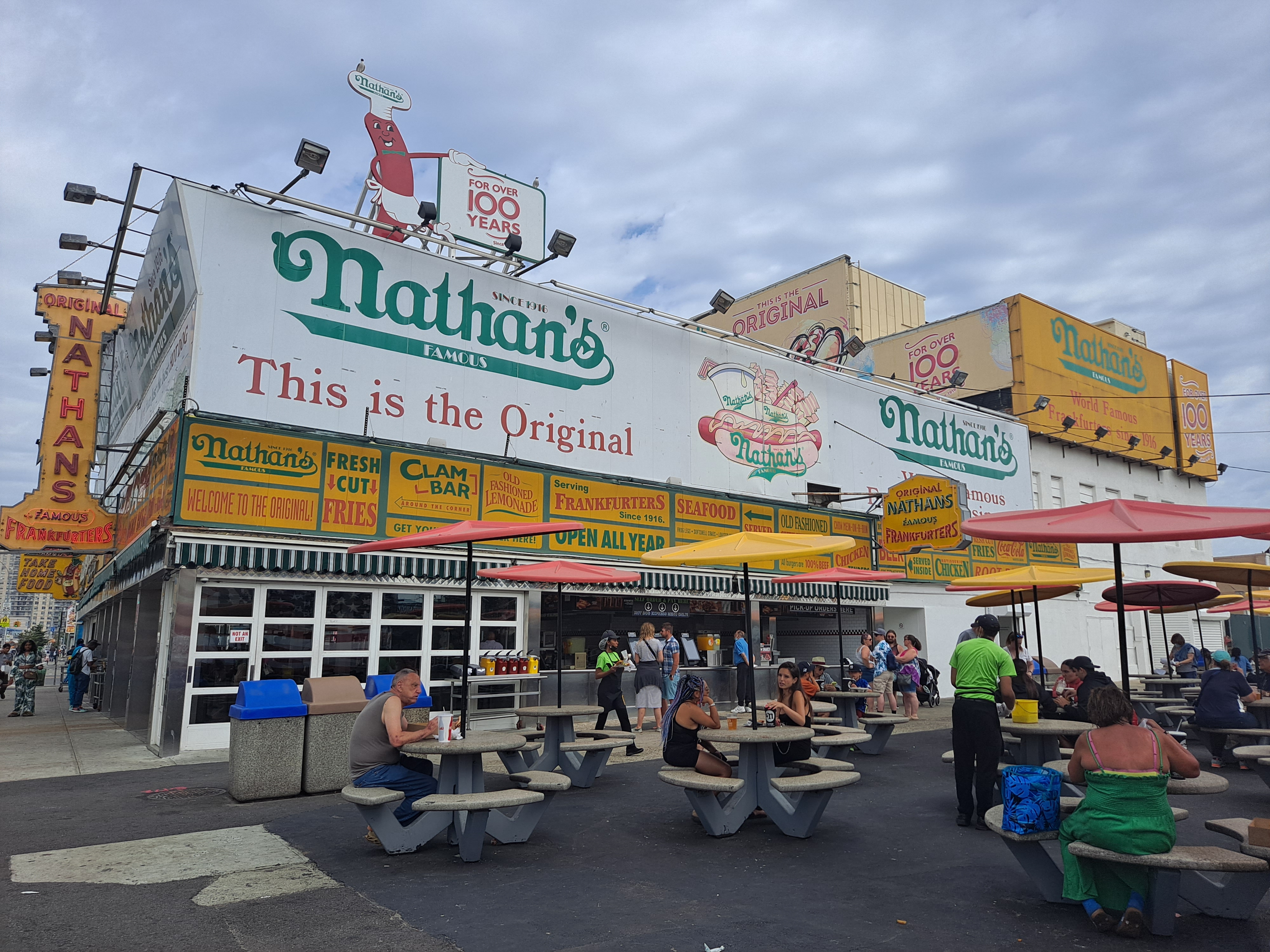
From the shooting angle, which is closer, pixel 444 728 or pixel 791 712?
pixel 444 728

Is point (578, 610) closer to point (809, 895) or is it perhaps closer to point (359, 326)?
point (359, 326)

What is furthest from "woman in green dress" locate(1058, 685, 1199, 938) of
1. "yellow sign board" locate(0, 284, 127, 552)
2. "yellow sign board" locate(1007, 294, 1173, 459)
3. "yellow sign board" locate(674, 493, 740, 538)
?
"yellow sign board" locate(1007, 294, 1173, 459)

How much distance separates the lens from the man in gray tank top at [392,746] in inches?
243

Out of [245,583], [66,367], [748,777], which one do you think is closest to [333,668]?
[245,583]

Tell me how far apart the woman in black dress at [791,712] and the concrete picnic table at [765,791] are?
286mm

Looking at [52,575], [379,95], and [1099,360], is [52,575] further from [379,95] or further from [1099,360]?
[1099,360]

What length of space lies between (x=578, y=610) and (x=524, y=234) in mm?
7764

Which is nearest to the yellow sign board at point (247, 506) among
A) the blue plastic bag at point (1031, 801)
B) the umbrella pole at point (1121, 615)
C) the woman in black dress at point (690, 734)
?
the woman in black dress at point (690, 734)

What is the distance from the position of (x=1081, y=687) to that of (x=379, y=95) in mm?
14708

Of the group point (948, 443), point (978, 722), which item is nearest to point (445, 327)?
point (978, 722)

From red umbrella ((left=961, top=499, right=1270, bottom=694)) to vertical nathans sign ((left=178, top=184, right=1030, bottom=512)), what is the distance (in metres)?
10.2

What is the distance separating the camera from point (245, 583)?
11.9 metres

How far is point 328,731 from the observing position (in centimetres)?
877

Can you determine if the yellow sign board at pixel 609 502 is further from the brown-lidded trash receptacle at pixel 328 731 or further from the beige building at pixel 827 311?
the beige building at pixel 827 311
